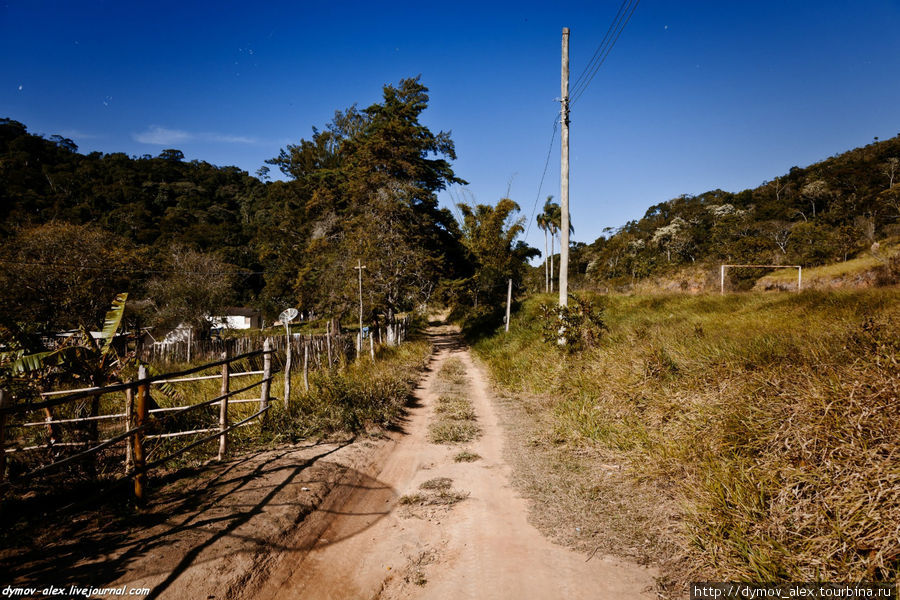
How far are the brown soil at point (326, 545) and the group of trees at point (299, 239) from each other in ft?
11.7

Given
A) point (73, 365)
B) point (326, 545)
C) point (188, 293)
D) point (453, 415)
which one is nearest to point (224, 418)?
point (73, 365)

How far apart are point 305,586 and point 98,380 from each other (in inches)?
150

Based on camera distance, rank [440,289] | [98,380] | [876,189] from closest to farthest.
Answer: [98,380], [440,289], [876,189]

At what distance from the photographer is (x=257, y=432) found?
255 inches

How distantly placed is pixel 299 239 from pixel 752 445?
33663 mm

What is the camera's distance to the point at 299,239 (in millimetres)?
32531

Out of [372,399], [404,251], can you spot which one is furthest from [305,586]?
[404,251]

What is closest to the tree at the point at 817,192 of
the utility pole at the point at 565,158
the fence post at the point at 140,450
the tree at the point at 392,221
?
the tree at the point at 392,221

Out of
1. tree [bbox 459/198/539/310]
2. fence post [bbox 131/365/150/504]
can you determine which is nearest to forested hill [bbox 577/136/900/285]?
tree [bbox 459/198/539/310]

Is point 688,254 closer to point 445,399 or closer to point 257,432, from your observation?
point 445,399

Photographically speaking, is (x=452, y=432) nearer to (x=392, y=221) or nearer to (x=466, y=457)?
(x=466, y=457)

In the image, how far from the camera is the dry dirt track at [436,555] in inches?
127

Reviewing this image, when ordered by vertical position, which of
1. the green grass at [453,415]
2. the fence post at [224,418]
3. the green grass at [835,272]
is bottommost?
the green grass at [453,415]

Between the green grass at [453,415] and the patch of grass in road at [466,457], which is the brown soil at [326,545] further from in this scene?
the green grass at [453,415]
